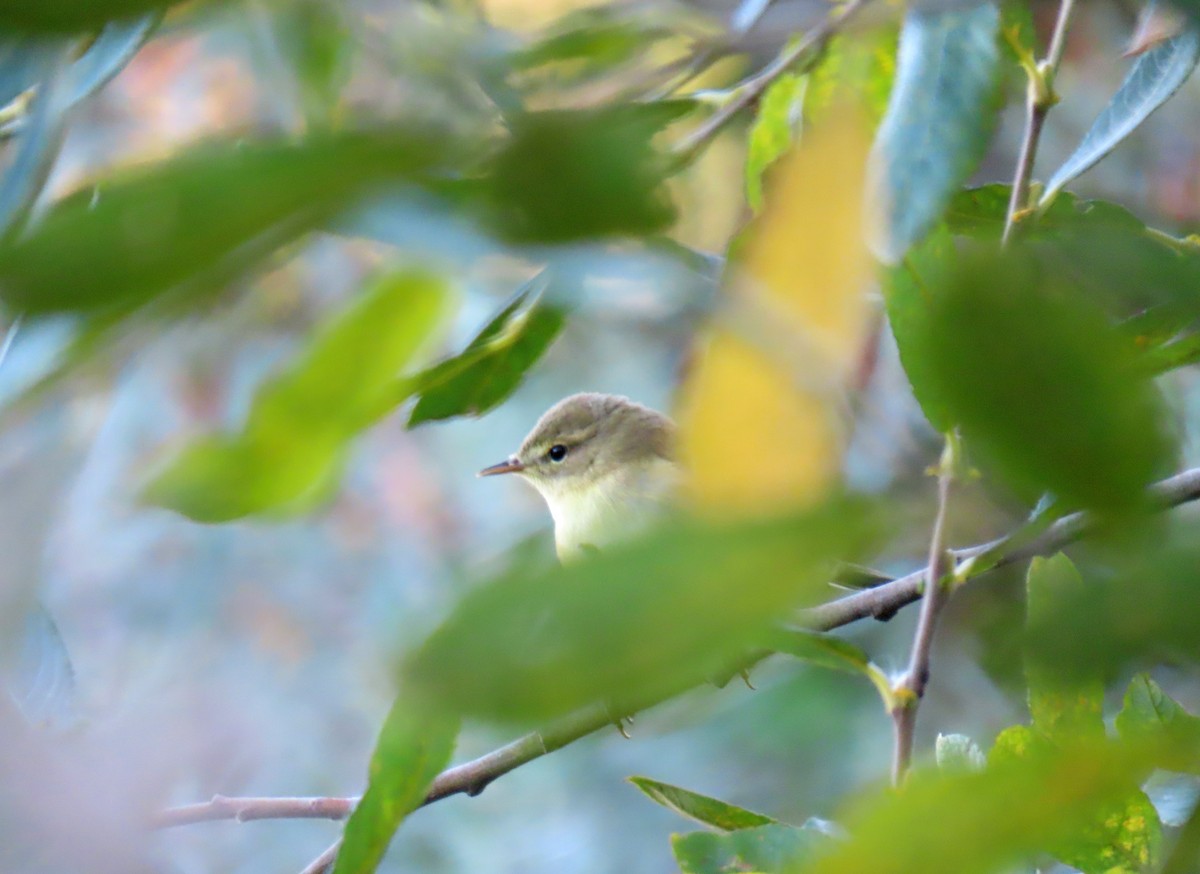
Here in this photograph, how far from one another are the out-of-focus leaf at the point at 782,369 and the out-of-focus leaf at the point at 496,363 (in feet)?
1.91

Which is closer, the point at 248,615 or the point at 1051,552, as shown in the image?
the point at 1051,552

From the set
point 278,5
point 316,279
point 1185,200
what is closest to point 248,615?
point 316,279

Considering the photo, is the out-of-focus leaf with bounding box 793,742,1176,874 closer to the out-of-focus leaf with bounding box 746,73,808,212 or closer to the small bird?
the out-of-focus leaf with bounding box 746,73,808,212

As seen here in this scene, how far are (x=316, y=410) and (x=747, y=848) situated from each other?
59cm

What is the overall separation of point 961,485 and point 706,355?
20.4 inches

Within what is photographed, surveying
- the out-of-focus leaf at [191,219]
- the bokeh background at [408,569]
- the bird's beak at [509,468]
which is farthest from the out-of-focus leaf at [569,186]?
the bird's beak at [509,468]

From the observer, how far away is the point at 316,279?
3777 millimetres

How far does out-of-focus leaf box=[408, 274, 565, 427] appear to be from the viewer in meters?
1.00

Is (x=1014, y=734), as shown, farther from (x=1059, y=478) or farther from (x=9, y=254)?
(x=9, y=254)

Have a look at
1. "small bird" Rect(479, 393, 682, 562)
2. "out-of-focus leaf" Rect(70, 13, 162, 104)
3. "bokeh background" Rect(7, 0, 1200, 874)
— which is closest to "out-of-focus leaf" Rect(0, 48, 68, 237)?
"out-of-focus leaf" Rect(70, 13, 162, 104)

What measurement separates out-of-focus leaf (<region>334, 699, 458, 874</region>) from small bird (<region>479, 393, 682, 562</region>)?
4.53 ft

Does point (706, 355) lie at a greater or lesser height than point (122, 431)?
greater

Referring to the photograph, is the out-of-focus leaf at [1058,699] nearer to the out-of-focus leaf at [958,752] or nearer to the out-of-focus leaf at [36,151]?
the out-of-focus leaf at [958,752]

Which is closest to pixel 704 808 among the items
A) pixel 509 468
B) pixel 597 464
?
pixel 597 464
